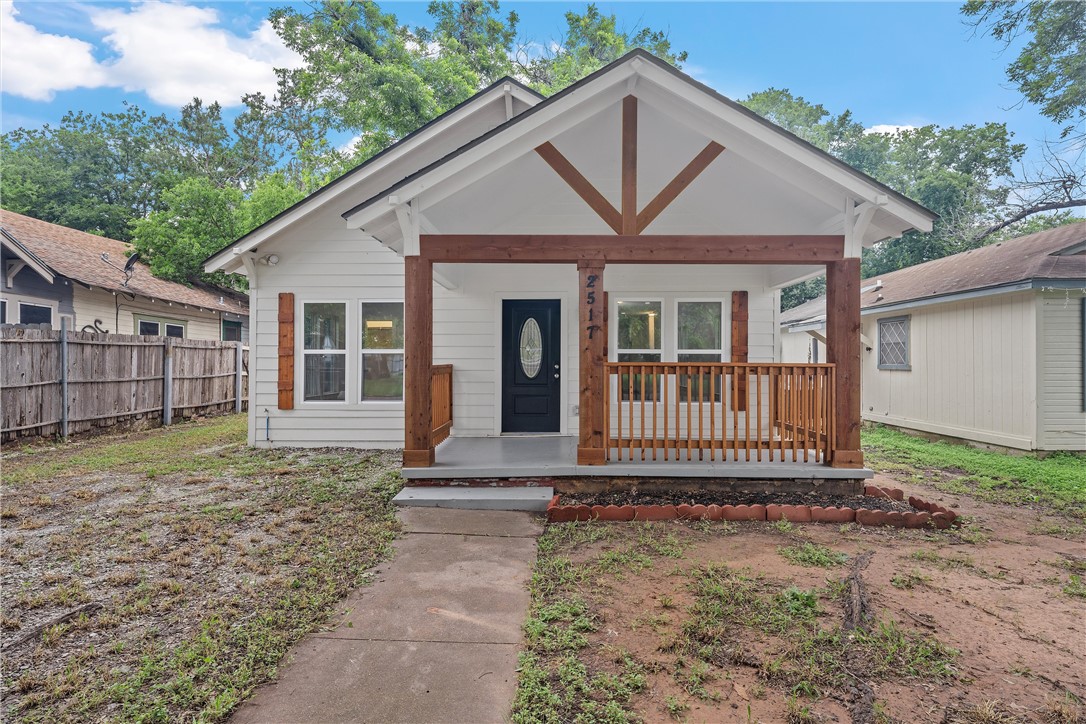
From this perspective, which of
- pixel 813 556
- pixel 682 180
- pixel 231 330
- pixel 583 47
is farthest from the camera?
pixel 583 47

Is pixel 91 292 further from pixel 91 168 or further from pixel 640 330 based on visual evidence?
pixel 91 168

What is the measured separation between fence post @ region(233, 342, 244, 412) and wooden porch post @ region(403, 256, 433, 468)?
964 cm

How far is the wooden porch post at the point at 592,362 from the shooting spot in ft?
17.4

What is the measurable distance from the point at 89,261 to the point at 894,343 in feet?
62.2

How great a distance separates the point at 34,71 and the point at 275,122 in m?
10.7

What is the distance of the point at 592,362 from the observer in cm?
532

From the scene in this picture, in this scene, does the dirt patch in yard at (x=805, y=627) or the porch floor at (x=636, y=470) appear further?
the porch floor at (x=636, y=470)

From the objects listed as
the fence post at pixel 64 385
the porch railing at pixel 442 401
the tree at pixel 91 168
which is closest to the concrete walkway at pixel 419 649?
the porch railing at pixel 442 401

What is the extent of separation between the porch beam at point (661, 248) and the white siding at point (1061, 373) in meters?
5.10

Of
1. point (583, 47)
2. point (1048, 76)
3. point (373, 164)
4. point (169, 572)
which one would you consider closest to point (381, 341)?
point (373, 164)

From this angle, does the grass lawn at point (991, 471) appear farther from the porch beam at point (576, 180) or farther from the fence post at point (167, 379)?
the fence post at point (167, 379)

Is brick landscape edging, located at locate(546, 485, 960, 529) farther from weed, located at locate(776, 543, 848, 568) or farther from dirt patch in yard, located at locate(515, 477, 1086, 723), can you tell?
weed, located at locate(776, 543, 848, 568)

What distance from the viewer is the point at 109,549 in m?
3.93

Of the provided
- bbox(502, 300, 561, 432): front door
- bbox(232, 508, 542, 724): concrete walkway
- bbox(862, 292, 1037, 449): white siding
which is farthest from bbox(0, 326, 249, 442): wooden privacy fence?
bbox(862, 292, 1037, 449): white siding
